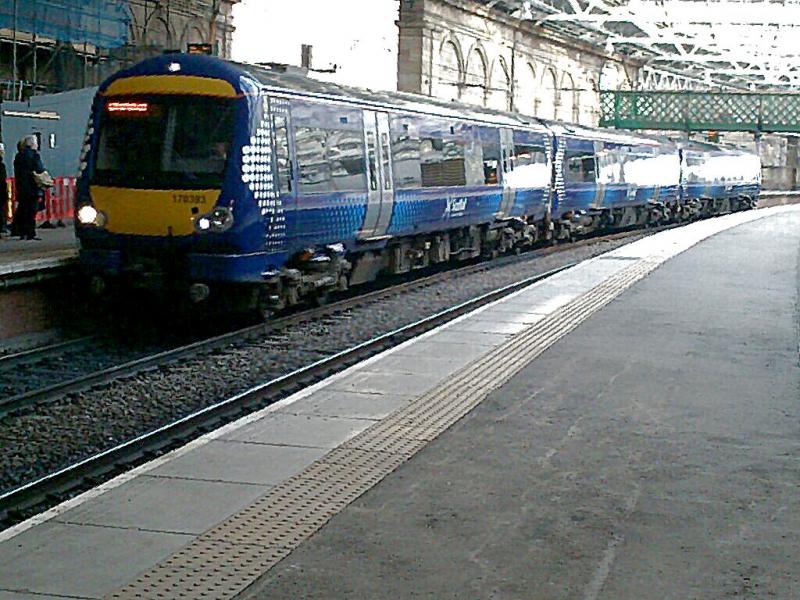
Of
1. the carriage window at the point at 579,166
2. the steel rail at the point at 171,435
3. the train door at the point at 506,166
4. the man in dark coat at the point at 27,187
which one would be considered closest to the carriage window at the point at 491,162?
the train door at the point at 506,166

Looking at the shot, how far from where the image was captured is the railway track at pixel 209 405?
7504 mm

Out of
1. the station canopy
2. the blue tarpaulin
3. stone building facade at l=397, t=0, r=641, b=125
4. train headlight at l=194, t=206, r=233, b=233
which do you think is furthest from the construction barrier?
the station canopy

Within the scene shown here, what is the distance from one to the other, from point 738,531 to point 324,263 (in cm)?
926

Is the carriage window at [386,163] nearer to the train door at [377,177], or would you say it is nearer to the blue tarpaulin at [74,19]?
the train door at [377,177]

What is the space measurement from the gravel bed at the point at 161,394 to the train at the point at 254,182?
647mm

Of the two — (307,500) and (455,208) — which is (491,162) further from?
(307,500)

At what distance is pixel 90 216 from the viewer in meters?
13.3

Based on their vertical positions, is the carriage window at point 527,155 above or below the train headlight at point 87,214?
above

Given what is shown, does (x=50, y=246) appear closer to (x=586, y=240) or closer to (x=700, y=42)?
(x=586, y=240)

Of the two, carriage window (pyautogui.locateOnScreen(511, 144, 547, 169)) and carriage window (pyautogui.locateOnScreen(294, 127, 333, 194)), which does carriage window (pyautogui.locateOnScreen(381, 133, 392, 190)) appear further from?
carriage window (pyautogui.locateOnScreen(511, 144, 547, 169))

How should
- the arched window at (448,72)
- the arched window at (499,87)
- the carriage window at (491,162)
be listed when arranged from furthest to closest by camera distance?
the arched window at (499,87)
the arched window at (448,72)
the carriage window at (491,162)

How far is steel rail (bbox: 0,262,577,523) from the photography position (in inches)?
288

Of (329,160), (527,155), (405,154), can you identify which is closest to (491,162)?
(527,155)

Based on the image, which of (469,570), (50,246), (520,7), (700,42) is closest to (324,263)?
(50,246)
